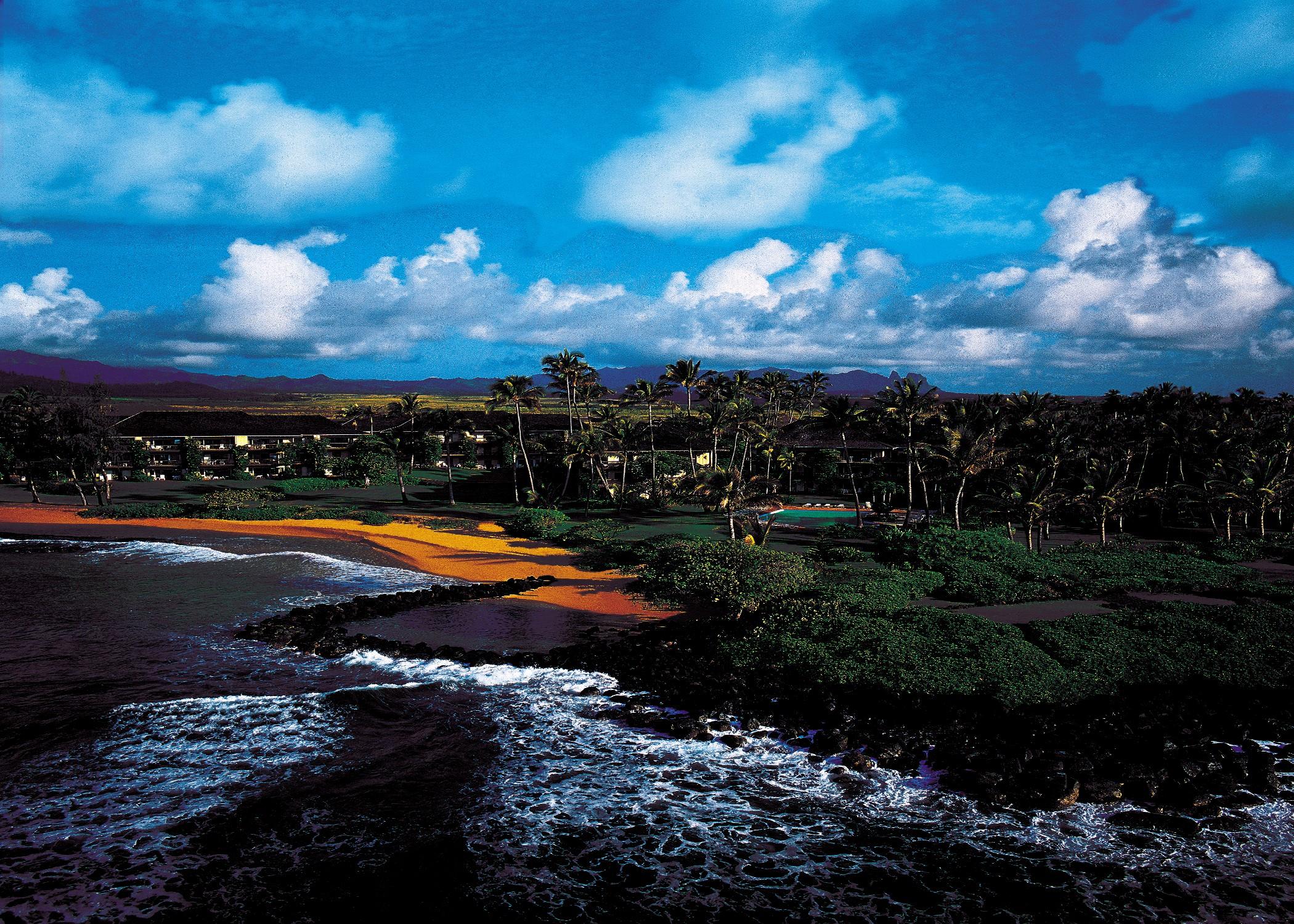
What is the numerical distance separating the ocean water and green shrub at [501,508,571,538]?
2008cm

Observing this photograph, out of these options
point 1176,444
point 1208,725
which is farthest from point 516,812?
point 1176,444

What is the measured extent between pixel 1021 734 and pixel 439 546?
101 feet

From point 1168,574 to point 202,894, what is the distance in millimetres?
33077

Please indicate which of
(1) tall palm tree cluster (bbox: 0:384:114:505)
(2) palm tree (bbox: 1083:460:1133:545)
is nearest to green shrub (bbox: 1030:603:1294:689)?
(2) palm tree (bbox: 1083:460:1133:545)

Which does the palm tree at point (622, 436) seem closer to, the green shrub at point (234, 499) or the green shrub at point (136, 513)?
the green shrub at point (234, 499)

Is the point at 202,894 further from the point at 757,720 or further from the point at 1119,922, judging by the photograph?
the point at 1119,922

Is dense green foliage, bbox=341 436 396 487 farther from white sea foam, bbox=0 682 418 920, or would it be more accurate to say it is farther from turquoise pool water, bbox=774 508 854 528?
white sea foam, bbox=0 682 418 920

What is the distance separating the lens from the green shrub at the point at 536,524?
4188 centimetres

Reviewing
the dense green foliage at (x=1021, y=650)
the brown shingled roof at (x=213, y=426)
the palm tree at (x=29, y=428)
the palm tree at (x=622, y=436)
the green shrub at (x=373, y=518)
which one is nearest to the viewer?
the dense green foliage at (x=1021, y=650)

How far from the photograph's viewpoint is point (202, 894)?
12.6 metres

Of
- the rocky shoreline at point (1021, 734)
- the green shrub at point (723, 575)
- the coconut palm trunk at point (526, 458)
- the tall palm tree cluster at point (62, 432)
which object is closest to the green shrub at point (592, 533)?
the green shrub at point (723, 575)

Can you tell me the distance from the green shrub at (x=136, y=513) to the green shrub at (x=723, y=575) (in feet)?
125

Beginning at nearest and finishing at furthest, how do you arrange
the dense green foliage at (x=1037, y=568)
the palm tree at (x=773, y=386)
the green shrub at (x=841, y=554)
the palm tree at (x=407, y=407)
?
the dense green foliage at (x=1037, y=568), the green shrub at (x=841, y=554), the palm tree at (x=407, y=407), the palm tree at (x=773, y=386)

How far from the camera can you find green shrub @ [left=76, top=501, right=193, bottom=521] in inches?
2014
